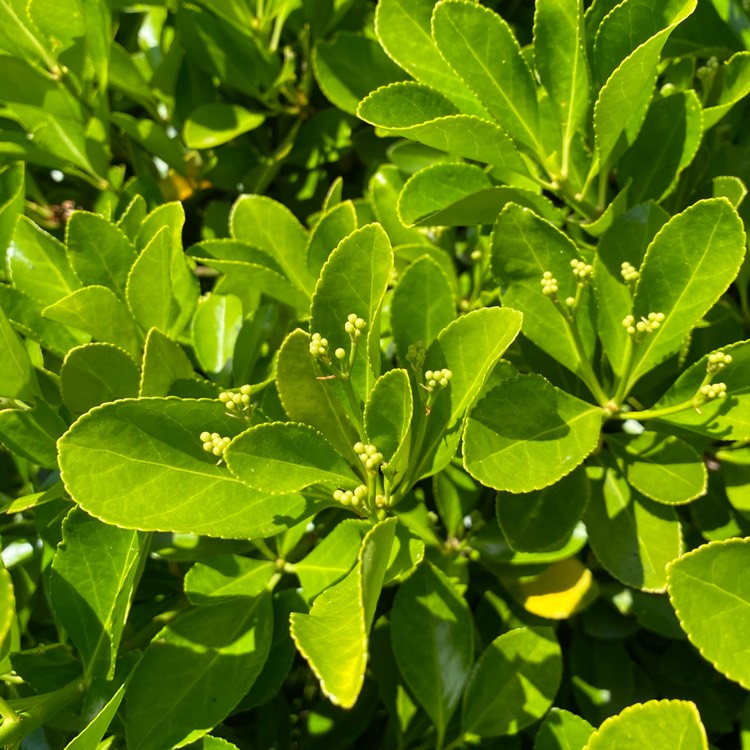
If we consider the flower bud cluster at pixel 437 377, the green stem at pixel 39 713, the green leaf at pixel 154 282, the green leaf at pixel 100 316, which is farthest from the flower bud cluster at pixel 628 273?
the green stem at pixel 39 713

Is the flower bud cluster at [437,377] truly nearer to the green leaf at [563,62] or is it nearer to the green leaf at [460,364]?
the green leaf at [460,364]

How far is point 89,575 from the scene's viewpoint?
1.35 metres

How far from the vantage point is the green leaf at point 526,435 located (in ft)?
3.83

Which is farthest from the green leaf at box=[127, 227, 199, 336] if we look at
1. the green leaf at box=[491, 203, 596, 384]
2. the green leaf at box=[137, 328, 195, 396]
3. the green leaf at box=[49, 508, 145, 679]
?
the green leaf at box=[491, 203, 596, 384]

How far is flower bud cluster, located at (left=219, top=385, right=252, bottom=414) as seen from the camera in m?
1.18

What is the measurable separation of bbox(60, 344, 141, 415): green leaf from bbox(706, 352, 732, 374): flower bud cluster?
3.16 ft

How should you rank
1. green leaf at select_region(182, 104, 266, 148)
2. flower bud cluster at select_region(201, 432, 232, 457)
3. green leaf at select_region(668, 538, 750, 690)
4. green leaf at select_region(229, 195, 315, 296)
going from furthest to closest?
green leaf at select_region(182, 104, 266, 148), green leaf at select_region(229, 195, 315, 296), flower bud cluster at select_region(201, 432, 232, 457), green leaf at select_region(668, 538, 750, 690)

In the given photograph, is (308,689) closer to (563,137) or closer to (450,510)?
(450,510)

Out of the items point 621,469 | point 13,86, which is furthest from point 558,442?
point 13,86

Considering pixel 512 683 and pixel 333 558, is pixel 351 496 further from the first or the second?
pixel 512 683

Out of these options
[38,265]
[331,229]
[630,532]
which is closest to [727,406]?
[630,532]

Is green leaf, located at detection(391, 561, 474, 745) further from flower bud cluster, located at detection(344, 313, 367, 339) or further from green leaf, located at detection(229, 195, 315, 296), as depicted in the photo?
green leaf, located at detection(229, 195, 315, 296)

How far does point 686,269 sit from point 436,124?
0.47 meters

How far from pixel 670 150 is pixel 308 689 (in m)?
1.49
